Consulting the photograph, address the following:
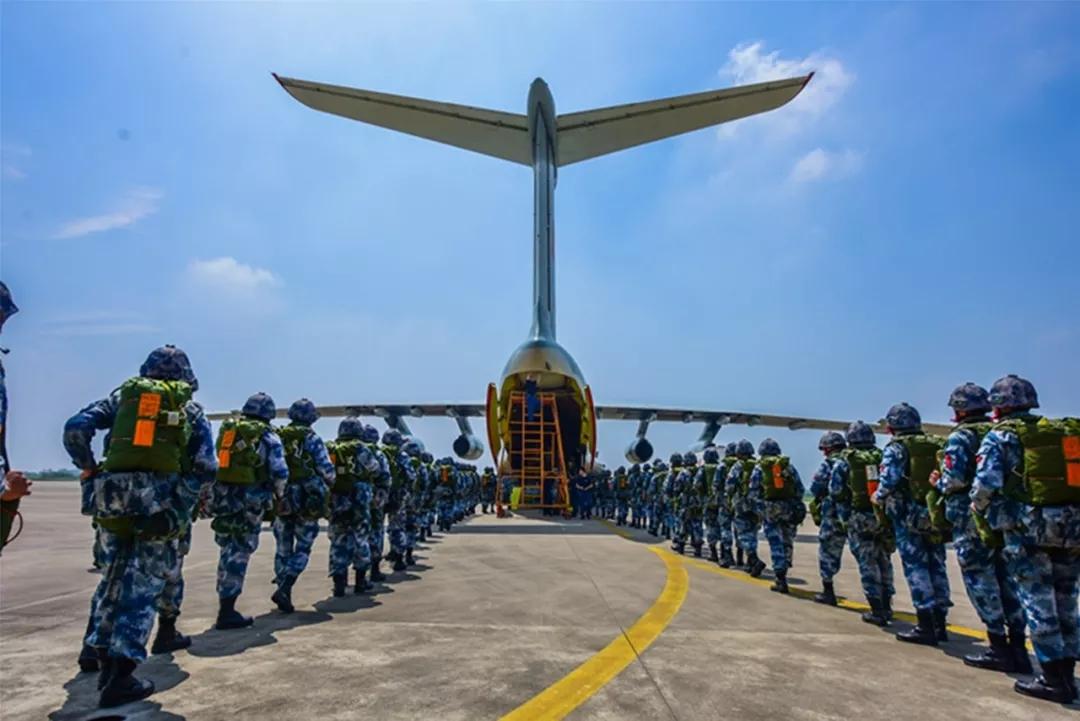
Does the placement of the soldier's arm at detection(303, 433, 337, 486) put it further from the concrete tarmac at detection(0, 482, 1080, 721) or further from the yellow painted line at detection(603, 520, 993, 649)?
the yellow painted line at detection(603, 520, 993, 649)

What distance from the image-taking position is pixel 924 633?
573cm

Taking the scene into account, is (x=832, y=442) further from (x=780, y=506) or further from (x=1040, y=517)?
(x=1040, y=517)

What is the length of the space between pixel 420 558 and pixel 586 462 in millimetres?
12522

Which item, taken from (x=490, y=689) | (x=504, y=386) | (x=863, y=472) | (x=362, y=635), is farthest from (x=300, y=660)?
(x=504, y=386)

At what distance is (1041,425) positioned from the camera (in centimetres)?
455

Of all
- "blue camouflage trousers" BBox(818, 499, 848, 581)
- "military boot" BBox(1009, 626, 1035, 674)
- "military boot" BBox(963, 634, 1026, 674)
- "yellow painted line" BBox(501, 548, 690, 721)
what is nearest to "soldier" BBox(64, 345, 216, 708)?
"yellow painted line" BBox(501, 548, 690, 721)

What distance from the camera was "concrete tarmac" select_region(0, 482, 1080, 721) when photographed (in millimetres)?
3625

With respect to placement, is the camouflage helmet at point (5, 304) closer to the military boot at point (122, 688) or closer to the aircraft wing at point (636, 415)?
the military boot at point (122, 688)

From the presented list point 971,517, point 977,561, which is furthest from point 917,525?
point 971,517

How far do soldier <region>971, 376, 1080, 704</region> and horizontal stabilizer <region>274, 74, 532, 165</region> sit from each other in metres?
18.7

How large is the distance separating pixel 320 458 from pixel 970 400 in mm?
6790

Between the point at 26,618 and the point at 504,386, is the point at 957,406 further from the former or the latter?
the point at 504,386

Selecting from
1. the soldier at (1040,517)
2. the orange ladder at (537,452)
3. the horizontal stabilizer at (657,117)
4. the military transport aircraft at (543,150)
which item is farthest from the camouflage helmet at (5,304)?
the horizontal stabilizer at (657,117)

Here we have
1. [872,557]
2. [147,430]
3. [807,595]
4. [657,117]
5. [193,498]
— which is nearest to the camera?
[147,430]
